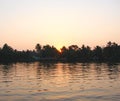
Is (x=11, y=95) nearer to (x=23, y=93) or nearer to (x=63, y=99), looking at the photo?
(x=23, y=93)

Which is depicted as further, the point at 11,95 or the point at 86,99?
the point at 11,95

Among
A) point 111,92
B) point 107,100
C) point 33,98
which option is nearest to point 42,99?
point 33,98

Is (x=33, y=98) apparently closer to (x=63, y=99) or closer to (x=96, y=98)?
(x=63, y=99)

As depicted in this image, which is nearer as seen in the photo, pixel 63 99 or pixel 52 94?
pixel 63 99

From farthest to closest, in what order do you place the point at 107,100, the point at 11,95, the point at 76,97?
the point at 11,95 → the point at 76,97 → the point at 107,100

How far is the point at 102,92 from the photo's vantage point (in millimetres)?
33156

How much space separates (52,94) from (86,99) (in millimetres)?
4984

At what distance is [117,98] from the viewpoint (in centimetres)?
2889

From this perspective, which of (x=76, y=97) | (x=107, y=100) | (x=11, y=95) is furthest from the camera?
(x=11, y=95)

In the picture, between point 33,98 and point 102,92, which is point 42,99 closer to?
point 33,98

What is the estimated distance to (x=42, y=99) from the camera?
29.0m

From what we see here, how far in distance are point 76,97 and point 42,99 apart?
3318mm

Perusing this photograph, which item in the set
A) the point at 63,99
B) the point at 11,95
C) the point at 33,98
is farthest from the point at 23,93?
the point at 63,99

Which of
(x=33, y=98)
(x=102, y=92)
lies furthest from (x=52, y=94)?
(x=102, y=92)
